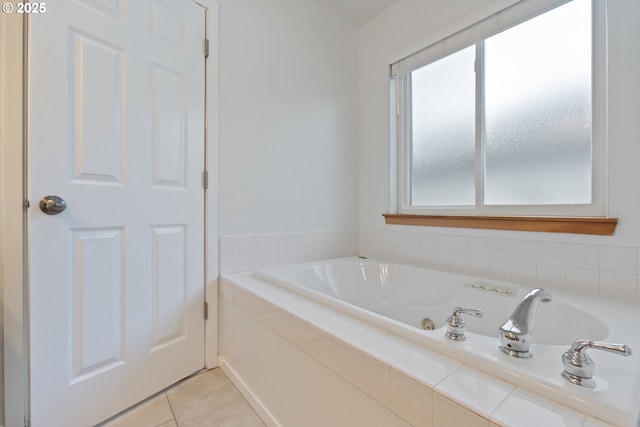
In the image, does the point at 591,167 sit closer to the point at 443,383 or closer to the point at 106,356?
the point at 443,383

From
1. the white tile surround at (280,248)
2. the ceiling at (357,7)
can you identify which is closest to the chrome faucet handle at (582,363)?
the white tile surround at (280,248)

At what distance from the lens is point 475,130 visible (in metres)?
1.68

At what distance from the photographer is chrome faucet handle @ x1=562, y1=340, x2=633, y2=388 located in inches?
21.9

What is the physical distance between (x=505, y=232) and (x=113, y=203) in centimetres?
186

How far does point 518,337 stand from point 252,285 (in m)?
1.09

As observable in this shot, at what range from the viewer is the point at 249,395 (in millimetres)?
1315

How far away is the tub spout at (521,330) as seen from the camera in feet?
2.15

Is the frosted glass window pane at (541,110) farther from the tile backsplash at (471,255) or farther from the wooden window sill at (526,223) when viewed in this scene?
the tile backsplash at (471,255)

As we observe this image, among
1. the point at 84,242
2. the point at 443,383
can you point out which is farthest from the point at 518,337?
the point at 84,242

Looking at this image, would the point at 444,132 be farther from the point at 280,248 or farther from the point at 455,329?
the point at 455,329

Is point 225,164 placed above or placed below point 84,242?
above

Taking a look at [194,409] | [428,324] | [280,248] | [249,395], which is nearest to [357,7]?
[280,248]

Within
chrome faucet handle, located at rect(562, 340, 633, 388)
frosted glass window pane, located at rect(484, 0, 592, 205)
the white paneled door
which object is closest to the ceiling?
frosted glass window pane, located at rect(484, 0, 592, 205)

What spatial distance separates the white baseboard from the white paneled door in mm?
136
